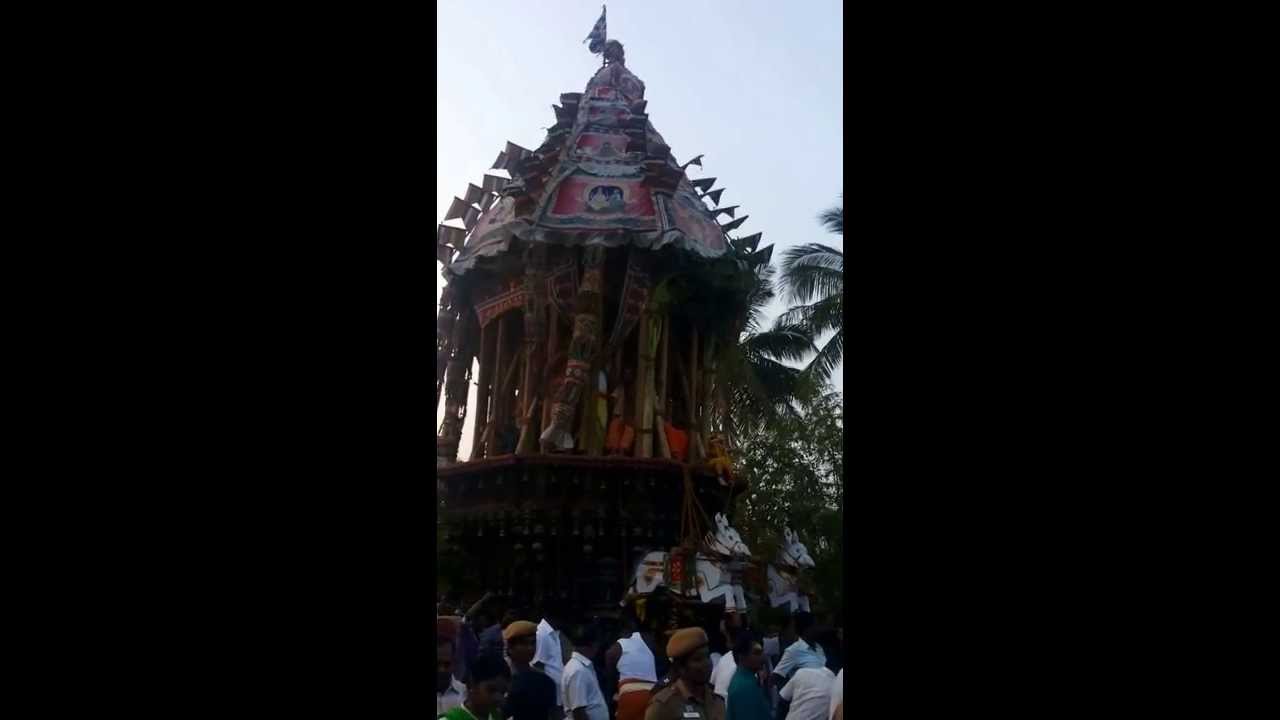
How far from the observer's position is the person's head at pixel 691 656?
239 inches

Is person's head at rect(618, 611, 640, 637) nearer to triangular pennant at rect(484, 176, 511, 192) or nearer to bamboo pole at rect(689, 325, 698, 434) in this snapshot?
bamboo pole at rect(689, 325, 698, 434)

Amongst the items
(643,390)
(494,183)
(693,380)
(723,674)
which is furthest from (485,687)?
(494,183)

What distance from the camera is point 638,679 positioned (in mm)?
7957

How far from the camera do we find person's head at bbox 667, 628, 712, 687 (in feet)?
19.9

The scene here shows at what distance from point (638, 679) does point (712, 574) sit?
18.6ft

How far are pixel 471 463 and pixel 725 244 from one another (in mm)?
3895

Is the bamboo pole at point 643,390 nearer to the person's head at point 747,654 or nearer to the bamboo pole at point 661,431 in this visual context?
the bamboo pole at point 661,431

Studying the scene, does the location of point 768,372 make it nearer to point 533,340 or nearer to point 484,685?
point 533,340

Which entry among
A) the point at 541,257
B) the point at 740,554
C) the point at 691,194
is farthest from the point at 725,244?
the point at 740,554

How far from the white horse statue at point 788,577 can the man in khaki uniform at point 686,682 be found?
8.28 m

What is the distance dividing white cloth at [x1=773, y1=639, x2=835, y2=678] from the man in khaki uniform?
1528mm

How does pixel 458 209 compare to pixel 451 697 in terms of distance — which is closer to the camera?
pixel 451 697
